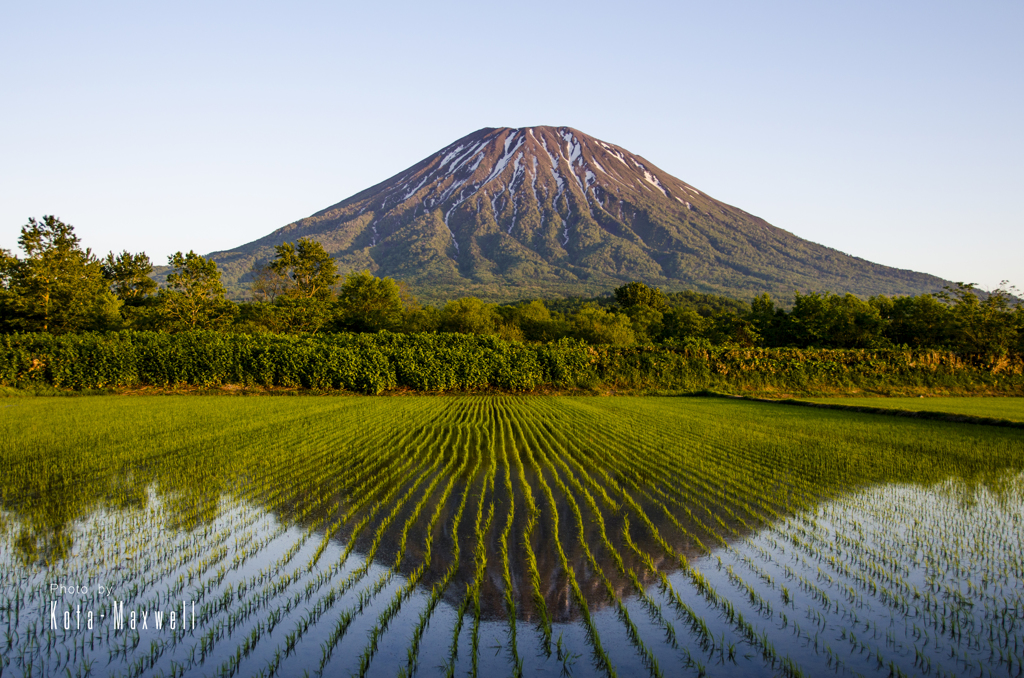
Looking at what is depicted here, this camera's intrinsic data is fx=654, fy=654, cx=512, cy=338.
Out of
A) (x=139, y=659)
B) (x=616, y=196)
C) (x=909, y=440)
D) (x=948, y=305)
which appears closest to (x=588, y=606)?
(x=139, y=659)

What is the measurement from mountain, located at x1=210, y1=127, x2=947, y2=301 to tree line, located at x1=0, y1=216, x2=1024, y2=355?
48.6m

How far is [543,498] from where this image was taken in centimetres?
789

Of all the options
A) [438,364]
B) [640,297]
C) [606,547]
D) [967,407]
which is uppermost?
[640,297]

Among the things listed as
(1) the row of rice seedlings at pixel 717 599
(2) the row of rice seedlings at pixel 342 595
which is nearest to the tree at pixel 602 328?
(2) the row of rice seedlings at pixel 342 595

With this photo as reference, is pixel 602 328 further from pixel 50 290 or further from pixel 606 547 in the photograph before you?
pixel 606 547

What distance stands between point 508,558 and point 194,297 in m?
35.5

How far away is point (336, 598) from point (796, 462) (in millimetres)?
8296

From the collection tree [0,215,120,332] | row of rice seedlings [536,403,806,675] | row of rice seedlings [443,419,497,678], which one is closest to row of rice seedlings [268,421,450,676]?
row of rice seedlings [443,419,497,678]

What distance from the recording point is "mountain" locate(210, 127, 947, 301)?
116 metres

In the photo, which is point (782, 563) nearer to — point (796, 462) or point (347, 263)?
point (796, 462)

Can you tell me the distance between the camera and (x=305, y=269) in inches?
2190

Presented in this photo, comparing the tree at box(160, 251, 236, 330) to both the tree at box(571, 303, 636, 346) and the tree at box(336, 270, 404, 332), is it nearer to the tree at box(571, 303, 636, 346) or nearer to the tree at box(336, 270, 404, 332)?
the tree at box(336, 270, 404, 332)

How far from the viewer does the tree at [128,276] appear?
52.8 metres

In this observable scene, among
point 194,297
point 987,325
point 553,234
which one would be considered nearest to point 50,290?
point 194,297
